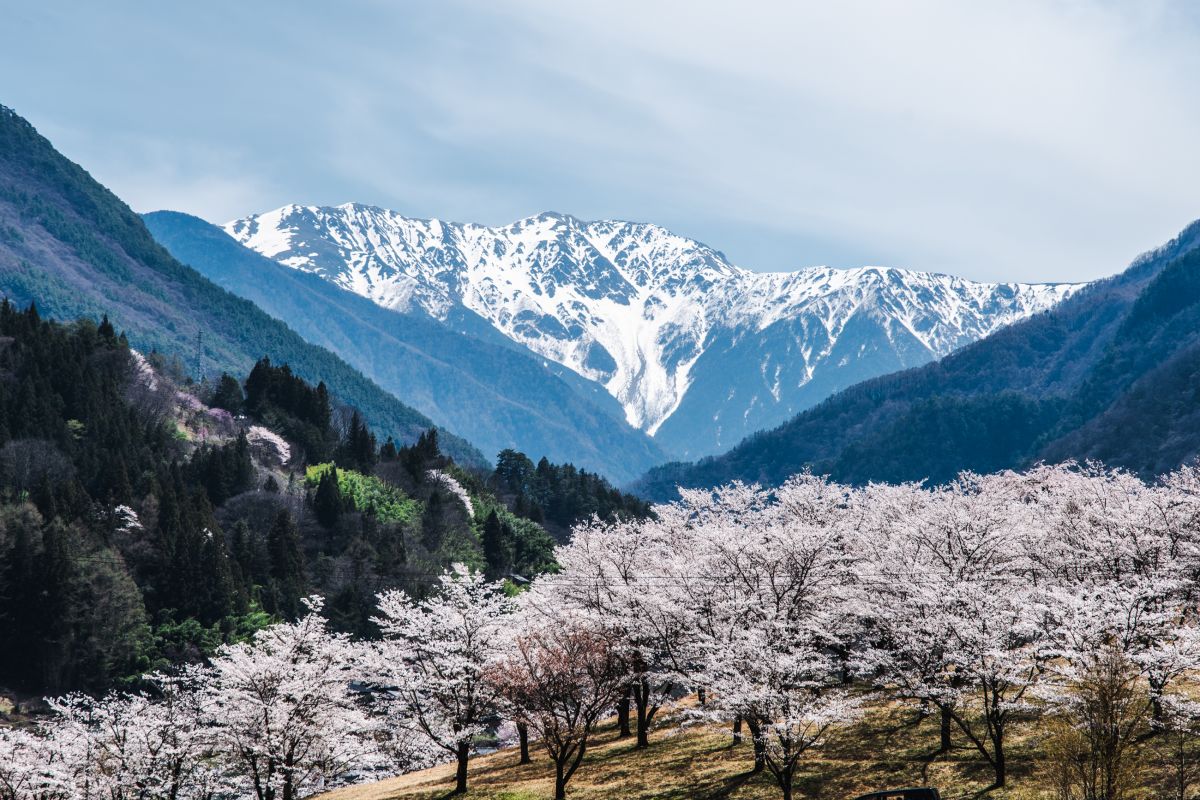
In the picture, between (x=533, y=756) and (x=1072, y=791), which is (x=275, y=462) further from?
(x=1072, y=791)

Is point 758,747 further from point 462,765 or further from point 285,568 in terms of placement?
point 285,568

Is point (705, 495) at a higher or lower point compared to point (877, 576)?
higher

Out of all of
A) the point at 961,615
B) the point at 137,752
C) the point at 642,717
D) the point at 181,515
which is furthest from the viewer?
the point at 181,515

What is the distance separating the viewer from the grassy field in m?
37.2

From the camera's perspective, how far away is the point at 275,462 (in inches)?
4825

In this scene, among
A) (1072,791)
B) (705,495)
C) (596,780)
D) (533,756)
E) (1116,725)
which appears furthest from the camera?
(705,495)

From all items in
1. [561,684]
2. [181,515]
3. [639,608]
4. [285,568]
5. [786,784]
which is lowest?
[786,784]

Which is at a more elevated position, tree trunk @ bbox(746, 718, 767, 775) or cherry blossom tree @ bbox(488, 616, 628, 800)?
cherry blossom tree @ bbox(488, 616, 628, 800)

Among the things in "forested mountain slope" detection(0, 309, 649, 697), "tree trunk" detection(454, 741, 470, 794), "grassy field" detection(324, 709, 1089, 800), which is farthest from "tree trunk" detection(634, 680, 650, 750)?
"forested mountain slope" detection(0, 309, 649, 697)

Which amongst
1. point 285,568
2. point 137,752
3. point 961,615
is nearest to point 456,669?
point 137,752

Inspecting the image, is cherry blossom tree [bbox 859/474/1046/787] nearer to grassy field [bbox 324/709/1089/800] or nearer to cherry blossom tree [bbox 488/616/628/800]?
grassy field [bbox 324/709/1089/800]

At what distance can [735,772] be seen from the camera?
4194 centimetres

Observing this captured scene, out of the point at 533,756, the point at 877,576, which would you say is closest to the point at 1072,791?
the point at 877,576

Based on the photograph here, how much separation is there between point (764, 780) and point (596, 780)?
748 centimetres
